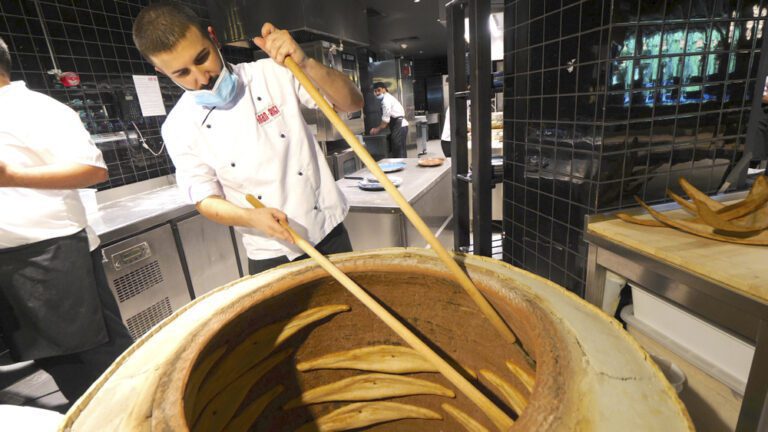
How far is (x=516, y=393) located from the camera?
973mm

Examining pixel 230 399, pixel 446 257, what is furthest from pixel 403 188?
pixel 230 399

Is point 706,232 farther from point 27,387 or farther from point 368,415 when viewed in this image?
point 27,387

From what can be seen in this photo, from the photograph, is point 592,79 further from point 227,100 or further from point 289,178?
point 227,100

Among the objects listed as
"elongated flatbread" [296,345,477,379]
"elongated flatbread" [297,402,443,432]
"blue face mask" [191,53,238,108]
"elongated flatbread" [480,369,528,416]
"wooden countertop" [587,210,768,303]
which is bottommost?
"elongated flatbread" [297,402,443,432]

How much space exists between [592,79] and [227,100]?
4.85 ft

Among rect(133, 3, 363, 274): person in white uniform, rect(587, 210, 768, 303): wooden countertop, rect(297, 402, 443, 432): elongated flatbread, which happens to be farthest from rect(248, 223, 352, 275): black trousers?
rect(587, 210, 768, 303): wooden countertop

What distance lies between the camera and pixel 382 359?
1.26 m

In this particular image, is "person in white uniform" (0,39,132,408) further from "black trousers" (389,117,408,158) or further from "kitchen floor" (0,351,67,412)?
"black trousers" (389,117,408,158)

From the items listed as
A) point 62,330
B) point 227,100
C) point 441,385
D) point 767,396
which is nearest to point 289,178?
point 227,100

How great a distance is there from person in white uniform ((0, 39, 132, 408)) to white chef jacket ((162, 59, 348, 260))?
528 millimetres

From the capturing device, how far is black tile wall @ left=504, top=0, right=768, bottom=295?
135 cm

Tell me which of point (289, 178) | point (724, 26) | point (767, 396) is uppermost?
point (724, 26)

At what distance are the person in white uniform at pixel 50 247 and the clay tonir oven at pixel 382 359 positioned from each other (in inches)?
51.8

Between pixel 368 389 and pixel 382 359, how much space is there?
11 centimetres
